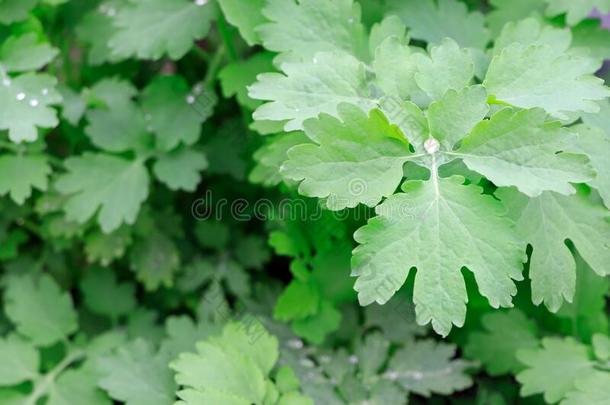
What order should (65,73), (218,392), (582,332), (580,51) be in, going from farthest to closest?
(65,73) < (582,332) < (580,51) < (218,392)

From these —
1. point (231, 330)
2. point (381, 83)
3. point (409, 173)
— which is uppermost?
point (381, 83)

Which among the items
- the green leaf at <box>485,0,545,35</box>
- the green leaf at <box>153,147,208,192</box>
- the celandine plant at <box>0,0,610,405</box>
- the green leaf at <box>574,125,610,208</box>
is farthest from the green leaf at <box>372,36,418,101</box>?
the green leaf at <box>153,147,208,192</box>

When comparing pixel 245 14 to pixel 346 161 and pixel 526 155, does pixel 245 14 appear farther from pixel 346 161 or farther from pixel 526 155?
pixel 526 155

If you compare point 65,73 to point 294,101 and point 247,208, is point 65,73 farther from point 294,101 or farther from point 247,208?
point 294,101

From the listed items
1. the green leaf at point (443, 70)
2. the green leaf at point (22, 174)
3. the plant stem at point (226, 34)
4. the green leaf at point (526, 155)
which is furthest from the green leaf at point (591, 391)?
the green leaf at point (22, 174)

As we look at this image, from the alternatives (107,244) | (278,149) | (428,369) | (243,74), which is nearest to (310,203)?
(278,149)

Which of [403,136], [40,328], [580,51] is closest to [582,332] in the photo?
[580,51]

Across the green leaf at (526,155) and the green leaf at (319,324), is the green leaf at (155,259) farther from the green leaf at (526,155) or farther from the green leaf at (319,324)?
the green leaf at (526,155)
